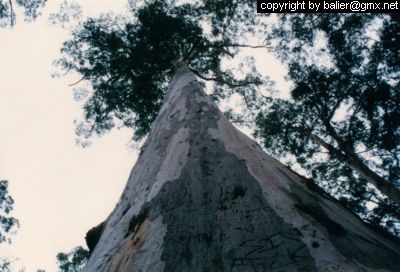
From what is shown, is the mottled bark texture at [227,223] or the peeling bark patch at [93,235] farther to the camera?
the peeling bark patch at [93,235]

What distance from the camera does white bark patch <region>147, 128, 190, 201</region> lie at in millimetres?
1944

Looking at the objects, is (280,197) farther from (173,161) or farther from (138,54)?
(138,54)

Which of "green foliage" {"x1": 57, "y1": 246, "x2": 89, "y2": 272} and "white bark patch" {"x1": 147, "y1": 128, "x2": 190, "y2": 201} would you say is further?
"green foliage" {"x1": 57, "y1": 246, "x2": 89, "y2": 272}

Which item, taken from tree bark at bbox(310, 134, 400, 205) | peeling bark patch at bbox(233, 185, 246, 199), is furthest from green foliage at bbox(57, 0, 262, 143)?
peeling bark patch at bbox(233, 185, 246, 199)

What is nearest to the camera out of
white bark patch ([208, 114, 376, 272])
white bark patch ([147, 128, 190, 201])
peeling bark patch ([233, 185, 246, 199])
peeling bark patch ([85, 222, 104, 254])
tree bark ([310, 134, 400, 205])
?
white bark patch ([208, 114, 376, 272])

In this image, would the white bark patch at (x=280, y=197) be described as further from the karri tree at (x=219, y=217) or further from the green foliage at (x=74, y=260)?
the green foliage at (x=74, y=260)

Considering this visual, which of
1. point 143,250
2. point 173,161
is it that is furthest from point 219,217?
point 173,161

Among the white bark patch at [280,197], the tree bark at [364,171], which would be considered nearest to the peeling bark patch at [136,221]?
the white bark patch at [280,197]

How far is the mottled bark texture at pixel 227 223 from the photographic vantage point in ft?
4.07

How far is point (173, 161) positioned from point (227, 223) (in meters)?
0.82

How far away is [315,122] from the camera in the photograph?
898 cm

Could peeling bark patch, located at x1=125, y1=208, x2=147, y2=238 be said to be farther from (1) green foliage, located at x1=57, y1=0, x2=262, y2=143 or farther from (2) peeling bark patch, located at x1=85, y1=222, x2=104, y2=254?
(1) green foliage, located at x1=57, y1=0, x2=262, y2=143

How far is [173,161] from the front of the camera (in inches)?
85.7

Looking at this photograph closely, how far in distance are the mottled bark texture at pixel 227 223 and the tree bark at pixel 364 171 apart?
5578mm
